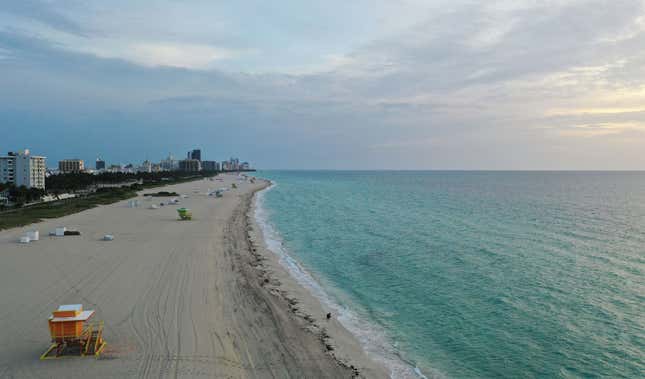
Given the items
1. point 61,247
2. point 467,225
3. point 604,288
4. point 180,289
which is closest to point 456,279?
point 604,288

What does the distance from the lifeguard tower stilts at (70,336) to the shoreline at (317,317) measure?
6180 mm

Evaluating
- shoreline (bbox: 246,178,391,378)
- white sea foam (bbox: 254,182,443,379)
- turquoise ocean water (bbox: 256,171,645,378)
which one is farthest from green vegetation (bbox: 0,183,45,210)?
Result: white sea foam (bbox: 254,182,443,379)

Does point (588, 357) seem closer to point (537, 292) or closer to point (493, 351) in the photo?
point (493, 351)

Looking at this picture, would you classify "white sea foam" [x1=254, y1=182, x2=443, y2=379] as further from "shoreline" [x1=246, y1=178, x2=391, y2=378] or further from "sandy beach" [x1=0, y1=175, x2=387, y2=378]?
"sandy beach" [x1=0, y1=175, x2=387, y2=378]

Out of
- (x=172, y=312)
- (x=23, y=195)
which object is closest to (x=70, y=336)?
(x=172, y=312)

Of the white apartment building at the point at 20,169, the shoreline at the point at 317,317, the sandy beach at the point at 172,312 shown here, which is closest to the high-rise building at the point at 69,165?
the white apartment building at the point at 20,169

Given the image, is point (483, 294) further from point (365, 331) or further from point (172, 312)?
point (172, 312)

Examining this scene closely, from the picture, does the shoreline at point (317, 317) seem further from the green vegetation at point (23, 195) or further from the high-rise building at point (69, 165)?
the high-rise building at point (69, 165)

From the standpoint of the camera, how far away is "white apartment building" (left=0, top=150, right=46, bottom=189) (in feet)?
305

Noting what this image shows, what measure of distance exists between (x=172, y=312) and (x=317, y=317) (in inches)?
194

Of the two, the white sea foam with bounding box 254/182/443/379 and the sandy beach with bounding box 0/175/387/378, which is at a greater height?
the sandy beach with bounding box 0/175/387/378

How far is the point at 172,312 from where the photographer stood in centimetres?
1332

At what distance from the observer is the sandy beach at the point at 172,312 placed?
9875 mm

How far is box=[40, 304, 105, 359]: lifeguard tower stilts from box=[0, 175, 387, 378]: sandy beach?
30 centimetres
